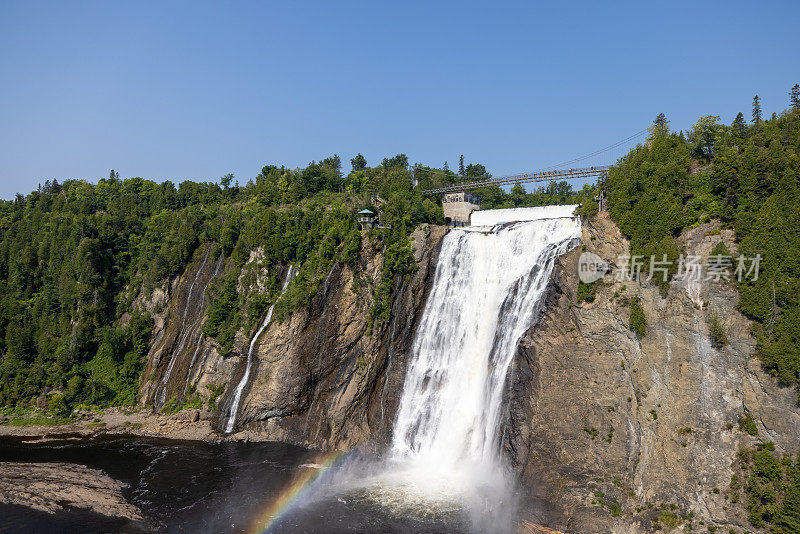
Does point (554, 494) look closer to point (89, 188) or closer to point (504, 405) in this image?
point (504, 405)

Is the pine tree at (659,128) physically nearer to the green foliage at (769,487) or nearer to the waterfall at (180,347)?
the green foliage at (769,487)

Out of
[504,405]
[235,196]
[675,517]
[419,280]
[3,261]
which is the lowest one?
[675,517]

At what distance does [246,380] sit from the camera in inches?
1934

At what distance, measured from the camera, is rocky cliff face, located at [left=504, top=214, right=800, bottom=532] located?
97.1 feet

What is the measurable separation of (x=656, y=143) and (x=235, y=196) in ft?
218

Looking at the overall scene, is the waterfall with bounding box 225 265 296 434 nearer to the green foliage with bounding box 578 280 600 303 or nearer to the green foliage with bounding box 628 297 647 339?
the green foliage with bounding box 578 280 600 303

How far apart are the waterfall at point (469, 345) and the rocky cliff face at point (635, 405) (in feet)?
7.53

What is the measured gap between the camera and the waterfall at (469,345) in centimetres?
3850

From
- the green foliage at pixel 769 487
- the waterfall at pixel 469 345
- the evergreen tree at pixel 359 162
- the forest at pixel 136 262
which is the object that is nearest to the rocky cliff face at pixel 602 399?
the green foliage at pixel 769 487

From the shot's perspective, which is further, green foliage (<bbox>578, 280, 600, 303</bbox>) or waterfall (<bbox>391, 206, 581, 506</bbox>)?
waterfall (<bbox>391, 206, 581, 506</bbox>)

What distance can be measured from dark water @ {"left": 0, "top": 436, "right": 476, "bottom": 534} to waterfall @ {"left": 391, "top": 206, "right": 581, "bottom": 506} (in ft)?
19.7

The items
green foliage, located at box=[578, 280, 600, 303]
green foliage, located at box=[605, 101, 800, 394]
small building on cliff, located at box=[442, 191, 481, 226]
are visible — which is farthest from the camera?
small building on cliff, located at box=[442, 191, 481, 226]

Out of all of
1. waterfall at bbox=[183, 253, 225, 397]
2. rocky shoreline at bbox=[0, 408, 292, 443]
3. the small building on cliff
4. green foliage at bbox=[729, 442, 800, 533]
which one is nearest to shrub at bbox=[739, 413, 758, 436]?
green foliage at bbox=[729, 442, 800, 533]

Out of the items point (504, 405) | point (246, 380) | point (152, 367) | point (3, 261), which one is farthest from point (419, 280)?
point (3, 261)
